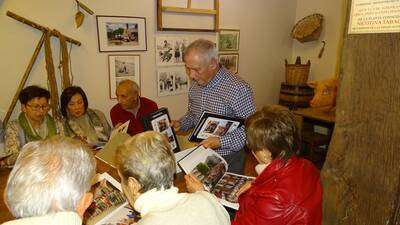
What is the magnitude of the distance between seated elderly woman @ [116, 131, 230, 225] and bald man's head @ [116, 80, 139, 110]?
6.42ft

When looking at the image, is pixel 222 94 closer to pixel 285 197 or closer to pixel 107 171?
pixel 107 171

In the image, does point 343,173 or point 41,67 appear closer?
point 343,173

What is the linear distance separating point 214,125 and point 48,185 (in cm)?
123

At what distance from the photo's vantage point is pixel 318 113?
12.9 feet

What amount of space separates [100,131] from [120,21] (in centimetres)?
116

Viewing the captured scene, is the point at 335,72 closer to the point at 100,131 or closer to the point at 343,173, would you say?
the point at 100,131

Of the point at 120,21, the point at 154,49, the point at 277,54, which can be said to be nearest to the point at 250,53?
the point at 277,54

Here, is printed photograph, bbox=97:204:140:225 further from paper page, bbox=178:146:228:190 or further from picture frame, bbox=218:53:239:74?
picture frame, bbox=218:53:239:74

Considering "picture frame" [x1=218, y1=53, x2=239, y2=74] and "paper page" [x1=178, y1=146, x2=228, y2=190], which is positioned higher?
"picture frame" [x1=218, y1=53, x2=239, y2=74]

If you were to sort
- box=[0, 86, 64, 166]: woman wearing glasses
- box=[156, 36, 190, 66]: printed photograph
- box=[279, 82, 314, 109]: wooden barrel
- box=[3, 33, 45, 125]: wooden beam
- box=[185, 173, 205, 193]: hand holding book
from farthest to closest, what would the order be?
box=[279, 82, 314, 109]: wooden barrel < box=[156, 36, 190, 66]: printed photograph < box=[3, 33, 45, 125]: wooden beam < box=[0, 86, 64, 166]: woman wearing glasses < box=[185, 173, 205, 193]: hand holding book

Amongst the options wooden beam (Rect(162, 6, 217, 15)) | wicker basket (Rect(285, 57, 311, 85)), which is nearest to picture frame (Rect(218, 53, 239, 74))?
wooden beam (Rect(162, 6, 217, 15))

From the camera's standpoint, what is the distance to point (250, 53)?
4535 millimetres

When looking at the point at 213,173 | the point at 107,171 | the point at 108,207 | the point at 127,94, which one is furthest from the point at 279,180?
the point at 127,94

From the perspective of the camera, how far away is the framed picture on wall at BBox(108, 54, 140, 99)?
10.8ft
